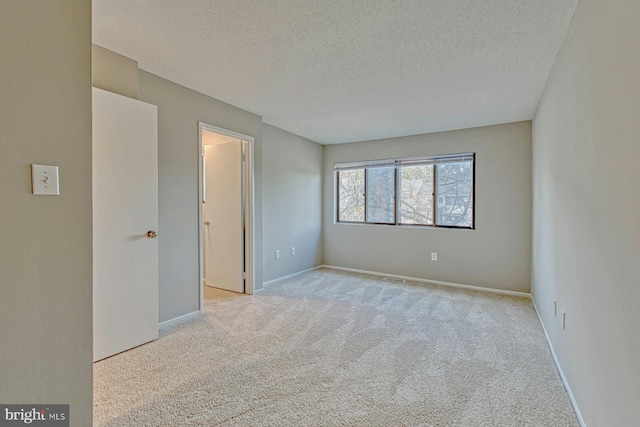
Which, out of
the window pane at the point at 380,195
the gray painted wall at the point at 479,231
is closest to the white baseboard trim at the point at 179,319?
the gray painted wall at the point at 479,231

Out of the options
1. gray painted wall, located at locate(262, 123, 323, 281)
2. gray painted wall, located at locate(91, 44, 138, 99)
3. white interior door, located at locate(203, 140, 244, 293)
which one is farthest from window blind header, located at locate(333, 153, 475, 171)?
gray painted wall, located at locate(91, 44, 138, 99)

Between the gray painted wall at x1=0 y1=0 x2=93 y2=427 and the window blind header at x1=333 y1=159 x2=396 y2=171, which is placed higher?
the window blind header at x1=333 y1=159 x2=396 y2=171

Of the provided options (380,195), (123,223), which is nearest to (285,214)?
(380,195)

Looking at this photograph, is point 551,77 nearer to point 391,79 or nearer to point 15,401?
point 391,79

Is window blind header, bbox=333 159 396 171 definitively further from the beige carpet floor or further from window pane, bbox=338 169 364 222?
the beige carpet floor

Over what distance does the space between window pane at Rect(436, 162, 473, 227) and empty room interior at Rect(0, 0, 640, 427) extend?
31 mm

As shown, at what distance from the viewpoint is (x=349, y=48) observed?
2199 mm

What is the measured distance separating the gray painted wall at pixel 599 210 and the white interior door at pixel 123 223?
2.92 metres

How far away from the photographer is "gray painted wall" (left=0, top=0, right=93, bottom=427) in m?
1.06

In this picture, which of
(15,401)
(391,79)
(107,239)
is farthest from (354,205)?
(15,401)

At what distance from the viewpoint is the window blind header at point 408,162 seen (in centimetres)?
434

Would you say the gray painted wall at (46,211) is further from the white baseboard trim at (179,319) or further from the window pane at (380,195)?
the window pane at (380,195)

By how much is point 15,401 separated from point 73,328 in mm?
270

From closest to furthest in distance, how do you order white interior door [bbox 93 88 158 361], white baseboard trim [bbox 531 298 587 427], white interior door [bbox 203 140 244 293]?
white baseboard trim [bbox 531 298 587 427]
white interior door [bbox 93 88 158 361]
white interior door [bbox 203 140 244 293]
